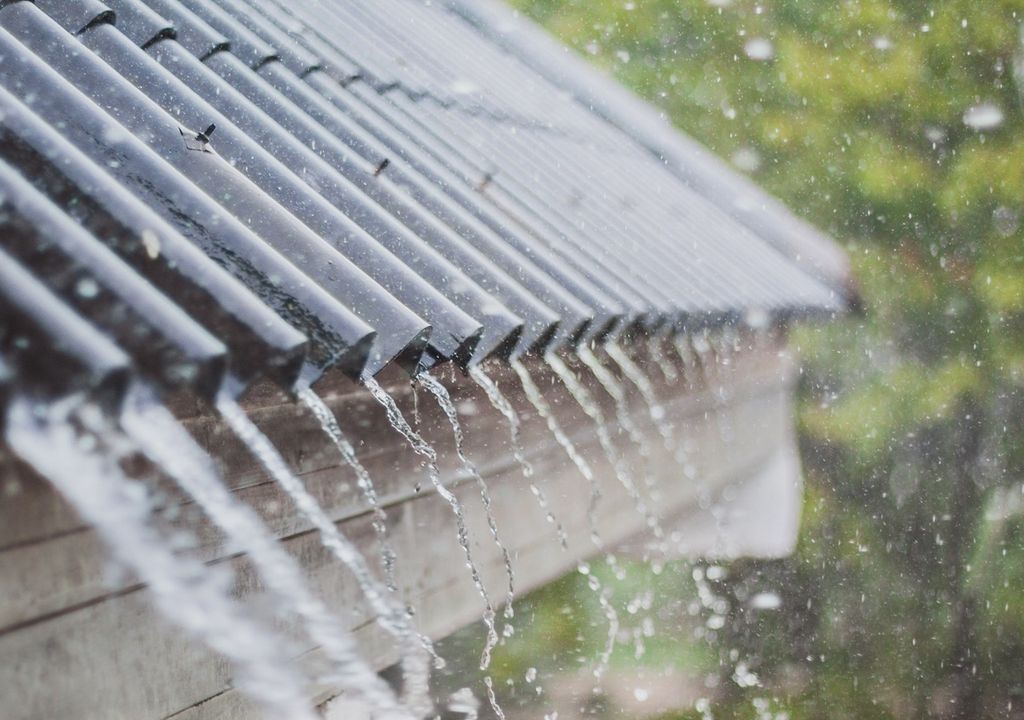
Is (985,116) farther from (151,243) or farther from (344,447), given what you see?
(151,243)

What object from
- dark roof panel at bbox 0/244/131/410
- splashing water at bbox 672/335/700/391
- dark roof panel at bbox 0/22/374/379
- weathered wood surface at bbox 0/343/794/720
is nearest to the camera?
dark roof panel at bbox 0/244/131/410

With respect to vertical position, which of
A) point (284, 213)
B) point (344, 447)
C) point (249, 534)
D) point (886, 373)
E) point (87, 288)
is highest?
point (87, 288)

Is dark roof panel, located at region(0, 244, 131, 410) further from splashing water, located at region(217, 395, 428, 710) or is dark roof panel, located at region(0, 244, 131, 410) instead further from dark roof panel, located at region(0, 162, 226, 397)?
splashing water, located at region(217, 395, 428, 710)

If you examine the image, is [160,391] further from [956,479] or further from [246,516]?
[956,479]

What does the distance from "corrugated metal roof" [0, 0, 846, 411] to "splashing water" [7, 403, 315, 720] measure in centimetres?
7

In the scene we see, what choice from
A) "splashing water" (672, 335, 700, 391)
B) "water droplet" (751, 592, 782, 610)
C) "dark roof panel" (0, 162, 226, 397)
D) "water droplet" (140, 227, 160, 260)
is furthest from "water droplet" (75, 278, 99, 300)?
"water droplet" (751, 592, 782, 610)

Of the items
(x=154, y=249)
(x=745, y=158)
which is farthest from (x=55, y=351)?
(x=745, y=158)

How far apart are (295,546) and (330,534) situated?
650 mm

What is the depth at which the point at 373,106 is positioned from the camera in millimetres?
3811

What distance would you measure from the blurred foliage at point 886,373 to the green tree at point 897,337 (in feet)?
0.09

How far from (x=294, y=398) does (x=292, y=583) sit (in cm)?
119

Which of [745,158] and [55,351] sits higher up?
[55,351]

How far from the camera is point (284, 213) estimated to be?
2.29 m

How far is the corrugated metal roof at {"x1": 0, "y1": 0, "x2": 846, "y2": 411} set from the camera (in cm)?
148
